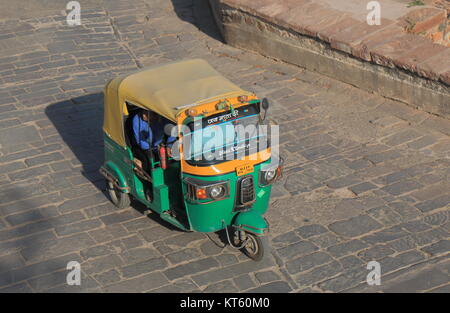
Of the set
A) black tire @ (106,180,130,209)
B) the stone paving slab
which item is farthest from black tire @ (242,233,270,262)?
the stone paving slab

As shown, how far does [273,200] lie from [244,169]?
1.49 metres

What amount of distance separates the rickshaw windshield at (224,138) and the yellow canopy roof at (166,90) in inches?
9.6

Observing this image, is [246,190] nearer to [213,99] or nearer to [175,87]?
[213,99]

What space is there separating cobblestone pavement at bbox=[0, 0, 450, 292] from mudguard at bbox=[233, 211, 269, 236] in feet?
1.43

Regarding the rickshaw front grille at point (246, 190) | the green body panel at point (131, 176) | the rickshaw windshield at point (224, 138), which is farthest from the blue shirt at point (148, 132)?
the rickshaw front grille at point (246, 190)

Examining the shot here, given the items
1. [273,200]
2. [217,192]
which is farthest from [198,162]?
[273,200]

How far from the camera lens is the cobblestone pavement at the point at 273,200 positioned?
7664 mm

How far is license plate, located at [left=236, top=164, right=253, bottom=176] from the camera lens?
7559mm

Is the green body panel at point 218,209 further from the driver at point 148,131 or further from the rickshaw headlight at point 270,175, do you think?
the driver at point 148,131

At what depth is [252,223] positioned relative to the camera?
7.58 meters

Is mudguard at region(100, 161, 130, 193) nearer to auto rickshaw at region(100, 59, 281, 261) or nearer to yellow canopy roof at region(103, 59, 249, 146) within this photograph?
auto rickshaw at region(100, 59, 281, 261)

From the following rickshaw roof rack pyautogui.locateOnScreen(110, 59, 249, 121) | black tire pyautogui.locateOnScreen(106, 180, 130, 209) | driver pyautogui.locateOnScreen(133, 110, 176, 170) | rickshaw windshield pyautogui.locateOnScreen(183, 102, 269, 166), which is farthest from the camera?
black tire pyautogui.locateOnScreen(106, 180, 130, 209)

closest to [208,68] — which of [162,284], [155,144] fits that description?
[155,144]
